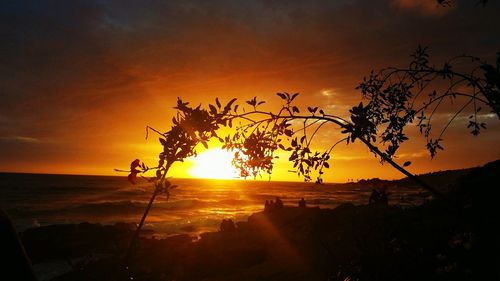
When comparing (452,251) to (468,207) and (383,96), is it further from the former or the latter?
(383,96)

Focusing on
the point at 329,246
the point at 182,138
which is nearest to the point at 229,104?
the point at 182,138

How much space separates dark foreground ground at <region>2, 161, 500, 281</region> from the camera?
245 inches

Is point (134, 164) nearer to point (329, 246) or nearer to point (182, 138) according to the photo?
point (182, 138)

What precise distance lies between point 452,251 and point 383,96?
2.71m

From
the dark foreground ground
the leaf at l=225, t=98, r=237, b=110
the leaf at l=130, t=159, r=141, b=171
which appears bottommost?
the dark foreground ground

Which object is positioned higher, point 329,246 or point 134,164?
point 134,164

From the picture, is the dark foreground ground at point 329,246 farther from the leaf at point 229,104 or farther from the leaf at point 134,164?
the leaf at point 229,104

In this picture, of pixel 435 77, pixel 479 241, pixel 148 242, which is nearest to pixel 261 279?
pixel 479 241

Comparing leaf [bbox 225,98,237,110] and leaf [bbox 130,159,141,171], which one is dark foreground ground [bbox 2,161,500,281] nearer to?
leaf [bbox 130,159,141,171]

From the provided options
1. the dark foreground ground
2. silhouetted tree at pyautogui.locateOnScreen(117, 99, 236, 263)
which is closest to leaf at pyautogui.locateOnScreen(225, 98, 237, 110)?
silhouetted tree at pyautogui.locateOnScreen(117, 99, 236, 263)

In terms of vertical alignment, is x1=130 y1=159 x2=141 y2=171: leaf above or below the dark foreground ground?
above

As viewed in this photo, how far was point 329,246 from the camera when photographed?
13.0 metres

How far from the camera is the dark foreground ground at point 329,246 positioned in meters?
6.23

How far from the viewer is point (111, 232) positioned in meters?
29.5
